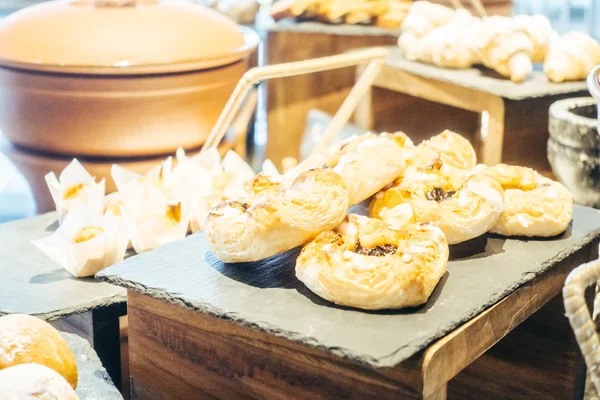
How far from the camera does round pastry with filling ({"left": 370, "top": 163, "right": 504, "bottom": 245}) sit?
3.91ft

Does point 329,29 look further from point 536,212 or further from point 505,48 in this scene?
point 536,212

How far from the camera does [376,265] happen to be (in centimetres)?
102

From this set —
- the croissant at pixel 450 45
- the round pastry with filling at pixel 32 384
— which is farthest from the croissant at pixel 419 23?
the round pastry with filling at pixel 32 384

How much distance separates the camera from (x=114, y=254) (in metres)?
1.49

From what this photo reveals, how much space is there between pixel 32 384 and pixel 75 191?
0.84 m

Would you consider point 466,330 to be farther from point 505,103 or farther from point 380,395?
point 505,103

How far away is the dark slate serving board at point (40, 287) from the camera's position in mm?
1362

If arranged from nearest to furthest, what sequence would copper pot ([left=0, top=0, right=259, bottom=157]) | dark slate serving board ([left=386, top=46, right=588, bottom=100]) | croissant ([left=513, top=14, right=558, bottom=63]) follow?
copper pot ([left=0, top=0, right=259, bottom=157])
dark slate serving board ([left=386, top=46, right=588, bottom=100])
croissant ([left=513, top=14, right=558, bottom=63])

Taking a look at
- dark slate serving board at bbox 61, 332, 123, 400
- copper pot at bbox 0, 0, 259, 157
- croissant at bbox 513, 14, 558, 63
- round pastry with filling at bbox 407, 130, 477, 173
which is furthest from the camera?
croissant at bbox 513, 14, 558, 63

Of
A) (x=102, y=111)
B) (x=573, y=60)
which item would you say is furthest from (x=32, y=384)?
(x=573, y=60)

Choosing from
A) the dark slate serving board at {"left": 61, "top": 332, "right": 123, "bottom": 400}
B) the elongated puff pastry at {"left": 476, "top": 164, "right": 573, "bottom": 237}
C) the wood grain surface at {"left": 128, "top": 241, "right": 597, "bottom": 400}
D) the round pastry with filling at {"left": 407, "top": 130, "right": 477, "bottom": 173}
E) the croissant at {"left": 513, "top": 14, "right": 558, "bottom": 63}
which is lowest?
the dark slate serving board at {"left": 61, "top": 332, "right": 123, "bottom": 400}

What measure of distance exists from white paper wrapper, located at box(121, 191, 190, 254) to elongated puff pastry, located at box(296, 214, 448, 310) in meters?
0.54

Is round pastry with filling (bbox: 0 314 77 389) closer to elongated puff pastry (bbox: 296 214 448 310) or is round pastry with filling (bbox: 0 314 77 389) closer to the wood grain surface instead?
the wood grain surface

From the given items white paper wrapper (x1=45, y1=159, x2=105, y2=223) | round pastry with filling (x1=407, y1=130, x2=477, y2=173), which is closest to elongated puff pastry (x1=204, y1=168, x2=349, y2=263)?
round pastry with filling (x1=407, y1=130, x2=477, y2=173)
